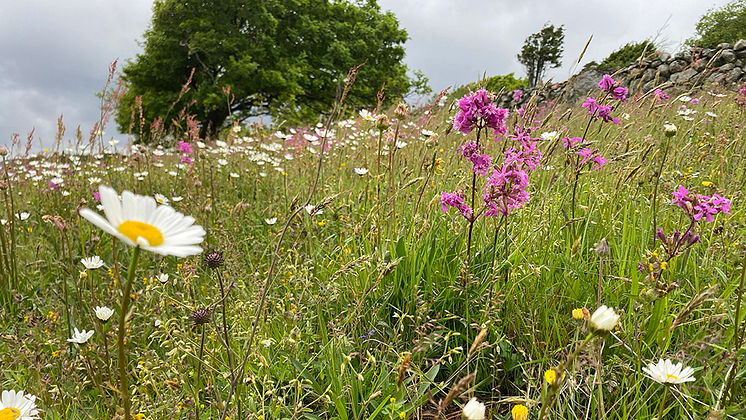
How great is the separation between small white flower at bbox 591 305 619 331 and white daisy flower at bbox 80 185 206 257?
0.62m

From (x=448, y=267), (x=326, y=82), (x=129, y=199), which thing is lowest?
(x=448, y=267)

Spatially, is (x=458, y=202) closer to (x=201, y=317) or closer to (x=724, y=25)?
(x=201, y=317)

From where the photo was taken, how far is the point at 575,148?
1.77 metres

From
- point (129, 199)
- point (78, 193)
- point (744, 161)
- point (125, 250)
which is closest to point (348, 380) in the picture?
point (129, 199)

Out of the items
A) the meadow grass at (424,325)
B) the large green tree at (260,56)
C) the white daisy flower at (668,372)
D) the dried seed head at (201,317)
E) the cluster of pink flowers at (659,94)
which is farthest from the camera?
the large green tree at (260,56)

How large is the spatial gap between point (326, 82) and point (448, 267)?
65.8 feet

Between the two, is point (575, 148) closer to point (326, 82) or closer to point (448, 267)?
point (448, 267)

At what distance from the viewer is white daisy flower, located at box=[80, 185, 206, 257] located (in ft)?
1.55

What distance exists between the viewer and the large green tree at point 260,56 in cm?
1731

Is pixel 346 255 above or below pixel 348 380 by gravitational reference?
above

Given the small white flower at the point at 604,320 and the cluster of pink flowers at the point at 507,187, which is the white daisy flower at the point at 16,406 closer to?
the small white flower at the point at 604,320

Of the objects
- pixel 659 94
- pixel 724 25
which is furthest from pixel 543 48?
pixel 659 94

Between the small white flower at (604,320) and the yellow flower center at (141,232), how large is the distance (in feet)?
2.19

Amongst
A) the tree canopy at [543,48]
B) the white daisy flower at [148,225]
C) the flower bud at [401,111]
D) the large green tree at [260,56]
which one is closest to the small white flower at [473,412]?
the white daisy flower at [148,225]
